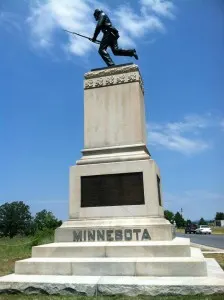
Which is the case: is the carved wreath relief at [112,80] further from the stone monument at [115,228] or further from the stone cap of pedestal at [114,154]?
the stone cap of pedestal at [114,154]

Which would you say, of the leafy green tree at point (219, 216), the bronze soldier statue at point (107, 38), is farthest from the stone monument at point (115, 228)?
the leafy green tree at point (219, 216)

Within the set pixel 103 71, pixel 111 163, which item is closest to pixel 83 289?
pixel 111 163

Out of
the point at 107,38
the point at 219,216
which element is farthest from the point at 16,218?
the point at 107,38

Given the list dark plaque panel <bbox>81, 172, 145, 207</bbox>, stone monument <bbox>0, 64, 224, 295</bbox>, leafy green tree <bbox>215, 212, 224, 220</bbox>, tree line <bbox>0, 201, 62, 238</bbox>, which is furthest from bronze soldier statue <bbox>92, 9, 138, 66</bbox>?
leafy green tree <bbox>215, 212, 224, 220</bbox>

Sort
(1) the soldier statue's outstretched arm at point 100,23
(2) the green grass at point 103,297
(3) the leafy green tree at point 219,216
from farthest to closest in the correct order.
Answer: (3) the leafy green tree at point 219,216 → (1) the soldier statue's outstretched arm at point 100,23 → (2) the green grass at point 103,297

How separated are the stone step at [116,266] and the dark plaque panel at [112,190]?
5.28 ft

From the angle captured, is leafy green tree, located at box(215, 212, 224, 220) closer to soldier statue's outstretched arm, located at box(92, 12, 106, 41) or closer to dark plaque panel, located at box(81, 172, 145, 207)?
soldier statue's outstretched arm, located at box(92, 12, 106, 41)

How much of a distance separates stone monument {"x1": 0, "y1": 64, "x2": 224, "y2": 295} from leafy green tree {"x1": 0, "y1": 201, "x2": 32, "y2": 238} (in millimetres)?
85676

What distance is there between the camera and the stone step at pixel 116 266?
6238mm

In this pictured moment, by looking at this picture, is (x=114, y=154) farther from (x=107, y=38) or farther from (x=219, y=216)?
(x=219, y=216)

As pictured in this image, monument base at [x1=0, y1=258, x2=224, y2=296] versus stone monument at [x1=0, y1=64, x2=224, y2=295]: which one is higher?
stone monument at [x1=0, y1=64, x2=224, y2=295]

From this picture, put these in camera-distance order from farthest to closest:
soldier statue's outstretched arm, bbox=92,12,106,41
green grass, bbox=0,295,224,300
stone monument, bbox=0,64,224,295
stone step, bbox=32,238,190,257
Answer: soldier statue's outstretched arm, bbox=92,12,106,41 → stone step, bbox=32,238,190,257 → stone monument, bbox=0,64,224,295 → green grass, bbox=0,295,224,300

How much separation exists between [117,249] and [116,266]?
567mm

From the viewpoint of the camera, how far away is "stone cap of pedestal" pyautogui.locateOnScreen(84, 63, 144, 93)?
929 cm
